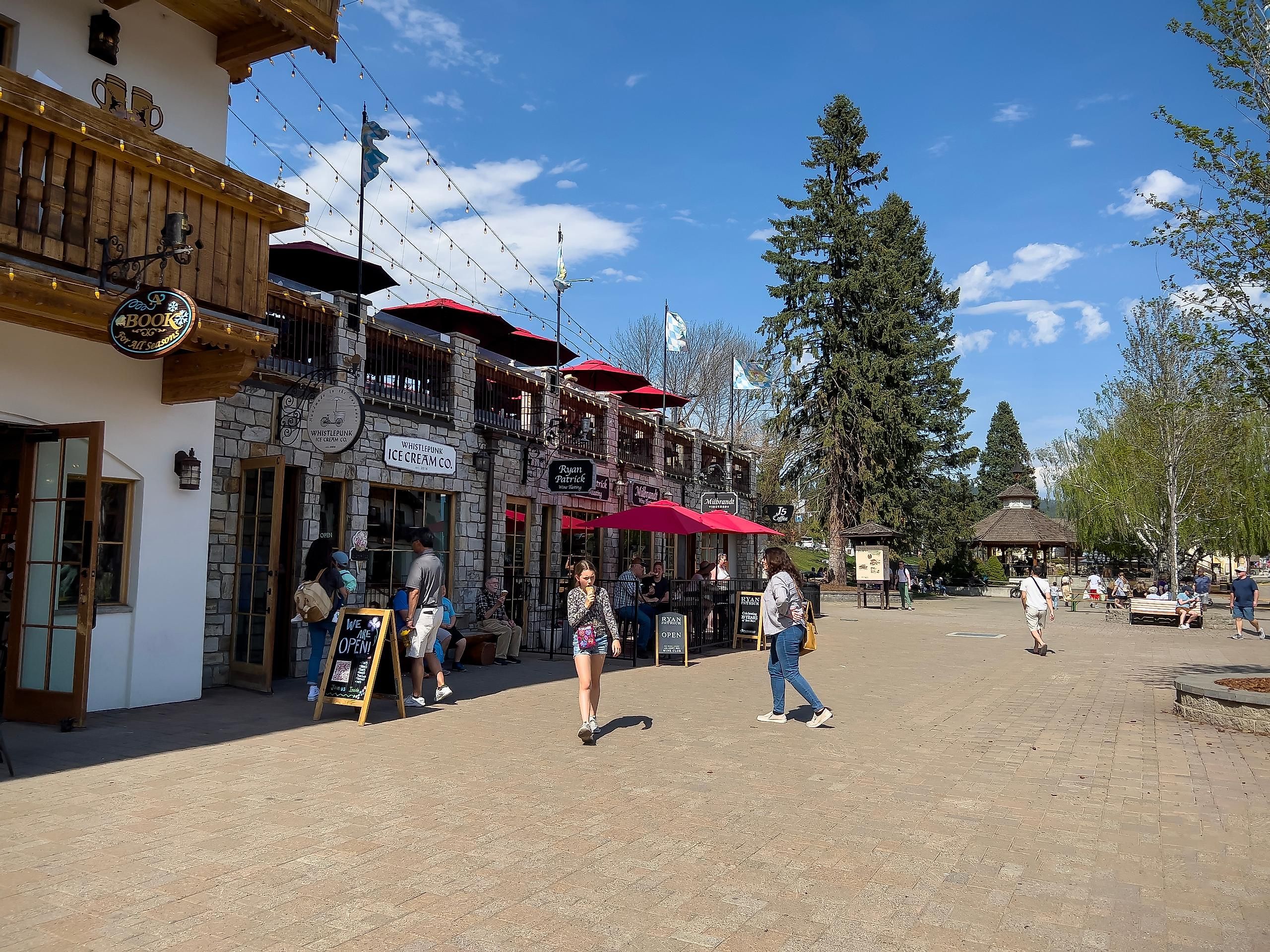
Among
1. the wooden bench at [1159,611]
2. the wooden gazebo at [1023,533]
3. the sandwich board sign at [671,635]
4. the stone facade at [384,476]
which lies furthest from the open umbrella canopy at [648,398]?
the wooden gazebo at [1023,533]

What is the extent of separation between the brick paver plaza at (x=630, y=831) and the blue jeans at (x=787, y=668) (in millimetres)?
326

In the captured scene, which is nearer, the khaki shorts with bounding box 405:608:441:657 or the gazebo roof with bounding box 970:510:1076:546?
the khaki shorts with bounding box 405:608:441:657

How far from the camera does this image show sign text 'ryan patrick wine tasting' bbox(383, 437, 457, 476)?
12812 mm

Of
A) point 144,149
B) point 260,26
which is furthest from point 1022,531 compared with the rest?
point 144,149

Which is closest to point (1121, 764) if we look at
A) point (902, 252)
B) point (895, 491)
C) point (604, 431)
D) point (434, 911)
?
point (434, 911)

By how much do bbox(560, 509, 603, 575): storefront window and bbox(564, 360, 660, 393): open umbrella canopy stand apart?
3.68 metres

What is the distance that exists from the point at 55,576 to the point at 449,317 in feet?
28.7

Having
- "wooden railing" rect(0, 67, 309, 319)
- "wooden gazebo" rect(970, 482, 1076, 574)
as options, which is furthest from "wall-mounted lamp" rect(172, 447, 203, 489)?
"wooden gazebo" rect(970, 482, 1076, 574)

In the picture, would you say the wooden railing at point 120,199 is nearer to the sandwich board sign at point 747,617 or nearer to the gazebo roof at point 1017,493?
the sandwich board sign at point 747,617

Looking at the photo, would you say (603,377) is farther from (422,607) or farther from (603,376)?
(422,607)

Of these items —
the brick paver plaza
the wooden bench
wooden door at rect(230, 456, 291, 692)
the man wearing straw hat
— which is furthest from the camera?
the wooden bench

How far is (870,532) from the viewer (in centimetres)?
2998

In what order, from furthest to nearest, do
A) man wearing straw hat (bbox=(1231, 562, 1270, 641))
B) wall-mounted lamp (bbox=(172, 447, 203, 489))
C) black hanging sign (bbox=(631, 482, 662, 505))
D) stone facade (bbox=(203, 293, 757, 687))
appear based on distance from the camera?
black hanging sign (bbox=(631, 482, 662, 505)), man wearing straw hat (bbox=(1231, 562, 1270, 641)), stone facade (bbox=(203, 293, 757, 687)), wall-mounted lamp (bbox=(172, 447, 203, 489))

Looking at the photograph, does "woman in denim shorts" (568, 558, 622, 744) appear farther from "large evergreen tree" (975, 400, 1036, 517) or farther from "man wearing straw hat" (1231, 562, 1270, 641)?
"large evergreen tree" (975, 400, 1036, 517)
